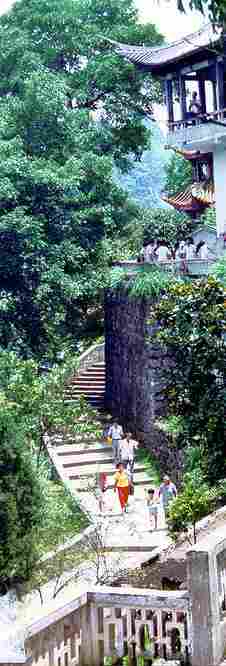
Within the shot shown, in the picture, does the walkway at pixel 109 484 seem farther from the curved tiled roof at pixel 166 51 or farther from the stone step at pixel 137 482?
the curved tiled roof at pixel 166 51

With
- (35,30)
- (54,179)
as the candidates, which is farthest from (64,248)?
(35,30)

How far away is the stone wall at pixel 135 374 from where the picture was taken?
19.2 metres

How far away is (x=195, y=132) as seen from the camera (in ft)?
77.0

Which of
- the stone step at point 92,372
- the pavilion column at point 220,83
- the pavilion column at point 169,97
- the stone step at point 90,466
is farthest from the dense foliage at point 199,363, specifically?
the stone step at point 92,372

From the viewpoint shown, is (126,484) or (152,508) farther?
(126,484)

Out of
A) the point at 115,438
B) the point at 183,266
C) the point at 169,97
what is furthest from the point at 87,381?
the point at 169,97

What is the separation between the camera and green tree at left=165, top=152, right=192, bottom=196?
3306cm

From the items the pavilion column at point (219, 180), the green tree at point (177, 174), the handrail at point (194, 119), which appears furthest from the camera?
the green tree at point (177, 174)

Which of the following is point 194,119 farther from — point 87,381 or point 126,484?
point 126,484

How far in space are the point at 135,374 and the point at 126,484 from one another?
18.4ft

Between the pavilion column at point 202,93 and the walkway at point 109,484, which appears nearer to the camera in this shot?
the walkway at point 109,484

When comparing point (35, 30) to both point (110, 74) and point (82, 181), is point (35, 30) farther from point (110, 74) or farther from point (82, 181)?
point (82, 181)

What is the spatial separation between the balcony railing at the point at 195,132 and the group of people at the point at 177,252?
247cm

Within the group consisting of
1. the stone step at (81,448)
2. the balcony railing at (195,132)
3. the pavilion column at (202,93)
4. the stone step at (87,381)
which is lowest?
the stone step at (81,448)
